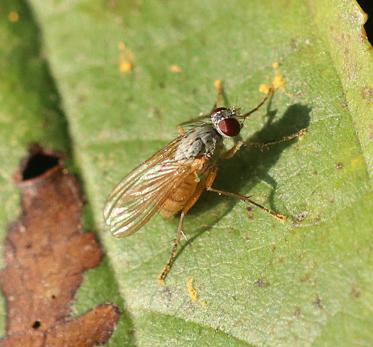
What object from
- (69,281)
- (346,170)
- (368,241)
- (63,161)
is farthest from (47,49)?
(368,241)

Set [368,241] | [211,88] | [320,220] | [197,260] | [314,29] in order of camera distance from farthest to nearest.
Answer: [211,88], [314,29], [197,260], [320,220], [368,241]

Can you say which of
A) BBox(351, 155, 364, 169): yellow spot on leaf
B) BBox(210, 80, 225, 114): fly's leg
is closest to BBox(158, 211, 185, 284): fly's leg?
BBox(210, 80, 225, 114): fly's leg

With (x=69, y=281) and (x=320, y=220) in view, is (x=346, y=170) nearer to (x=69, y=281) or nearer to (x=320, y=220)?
(x=320, y=220)

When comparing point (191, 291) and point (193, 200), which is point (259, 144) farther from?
point (191, 291)

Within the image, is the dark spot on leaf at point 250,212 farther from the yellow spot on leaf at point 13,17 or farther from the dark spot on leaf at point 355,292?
the yellow spot on leaf at point 13,17

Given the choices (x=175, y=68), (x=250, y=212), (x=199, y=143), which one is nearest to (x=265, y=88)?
(x=199, y=143)

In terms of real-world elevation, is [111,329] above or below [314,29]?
below
